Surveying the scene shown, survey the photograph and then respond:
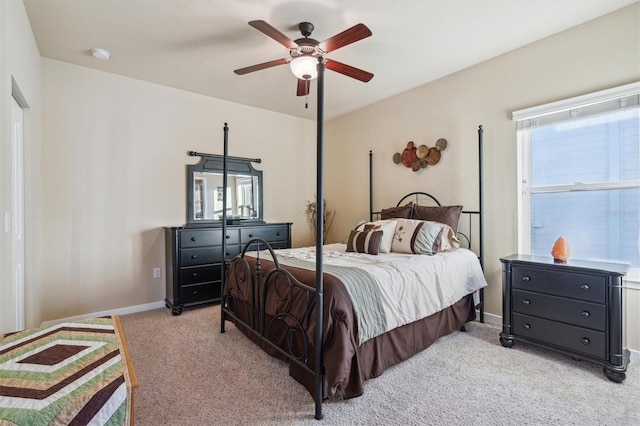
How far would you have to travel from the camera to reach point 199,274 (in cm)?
366

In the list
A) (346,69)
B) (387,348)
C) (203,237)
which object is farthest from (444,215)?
(203,237)

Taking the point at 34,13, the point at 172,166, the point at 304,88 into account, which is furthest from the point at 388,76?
the point at 34,13

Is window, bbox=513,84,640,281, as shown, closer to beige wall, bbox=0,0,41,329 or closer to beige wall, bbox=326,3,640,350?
beige wall, bbox=326,3,640,350

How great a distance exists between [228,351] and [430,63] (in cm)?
342

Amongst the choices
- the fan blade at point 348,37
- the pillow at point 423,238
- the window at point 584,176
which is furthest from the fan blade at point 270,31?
the window at point 584,176

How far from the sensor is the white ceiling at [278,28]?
233cm

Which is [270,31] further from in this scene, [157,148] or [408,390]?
[408,390]

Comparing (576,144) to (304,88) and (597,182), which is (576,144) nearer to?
(597,182)

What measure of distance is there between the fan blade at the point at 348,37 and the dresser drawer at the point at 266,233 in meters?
2.48

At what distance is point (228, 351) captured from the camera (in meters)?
2.56

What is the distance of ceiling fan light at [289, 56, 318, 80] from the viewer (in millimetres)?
2408

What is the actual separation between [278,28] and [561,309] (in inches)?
126

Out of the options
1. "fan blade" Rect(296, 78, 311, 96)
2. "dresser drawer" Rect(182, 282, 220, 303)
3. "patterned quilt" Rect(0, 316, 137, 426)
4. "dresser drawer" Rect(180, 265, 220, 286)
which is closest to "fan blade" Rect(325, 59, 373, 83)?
"fan blade" Rect(296, 78, 311, 96)

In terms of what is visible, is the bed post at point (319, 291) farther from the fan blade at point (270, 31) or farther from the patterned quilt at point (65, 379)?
the patterned quilt at point (65, 379)
